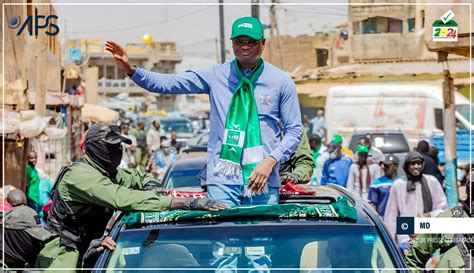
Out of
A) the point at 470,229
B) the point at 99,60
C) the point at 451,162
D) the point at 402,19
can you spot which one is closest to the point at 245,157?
the point at 470,229

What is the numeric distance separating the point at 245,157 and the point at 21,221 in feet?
Result: 6.16

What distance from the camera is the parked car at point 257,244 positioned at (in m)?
4.55

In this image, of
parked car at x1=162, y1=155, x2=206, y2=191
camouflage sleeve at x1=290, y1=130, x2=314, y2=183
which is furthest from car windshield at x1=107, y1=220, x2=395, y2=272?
parked car at x1=162, y1=155, x2=206, y2=191

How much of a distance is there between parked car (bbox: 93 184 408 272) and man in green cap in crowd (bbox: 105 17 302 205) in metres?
0.77

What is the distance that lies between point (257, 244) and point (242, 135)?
1008 millimetres

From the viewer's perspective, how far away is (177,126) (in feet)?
122

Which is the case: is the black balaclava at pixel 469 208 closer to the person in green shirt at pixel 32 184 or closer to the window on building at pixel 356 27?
the person in green shirt at pixel 32 184

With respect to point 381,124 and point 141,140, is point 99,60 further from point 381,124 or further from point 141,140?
point 381,124

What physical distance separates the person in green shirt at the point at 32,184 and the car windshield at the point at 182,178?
11.1 ft

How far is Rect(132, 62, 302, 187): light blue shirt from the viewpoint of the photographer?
5.49m

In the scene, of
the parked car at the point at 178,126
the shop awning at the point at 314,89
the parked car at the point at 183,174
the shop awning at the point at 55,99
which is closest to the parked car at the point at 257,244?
the parked car at the point at 183,174

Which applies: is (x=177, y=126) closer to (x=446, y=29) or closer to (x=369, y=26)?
(x=369, y=26)

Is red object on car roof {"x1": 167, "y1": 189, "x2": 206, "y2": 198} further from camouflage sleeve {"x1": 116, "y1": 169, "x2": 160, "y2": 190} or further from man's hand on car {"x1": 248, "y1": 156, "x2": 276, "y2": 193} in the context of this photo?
man's hand on car {"x1": 248, "y1": 156, "x2": 276, "y2": 193}

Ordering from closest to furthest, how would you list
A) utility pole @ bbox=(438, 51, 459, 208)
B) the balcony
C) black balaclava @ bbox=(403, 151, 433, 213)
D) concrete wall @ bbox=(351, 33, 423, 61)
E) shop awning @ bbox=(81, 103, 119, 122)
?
black balaclava @ bbox=(403, 151, 433, 213), utility pole @ bbox=(438, 51, 459, 208), shop awning @ bbox=(81, 103, 119, 122), concrete wall @ bbox=(351, 33, 423, 61), the balcony
